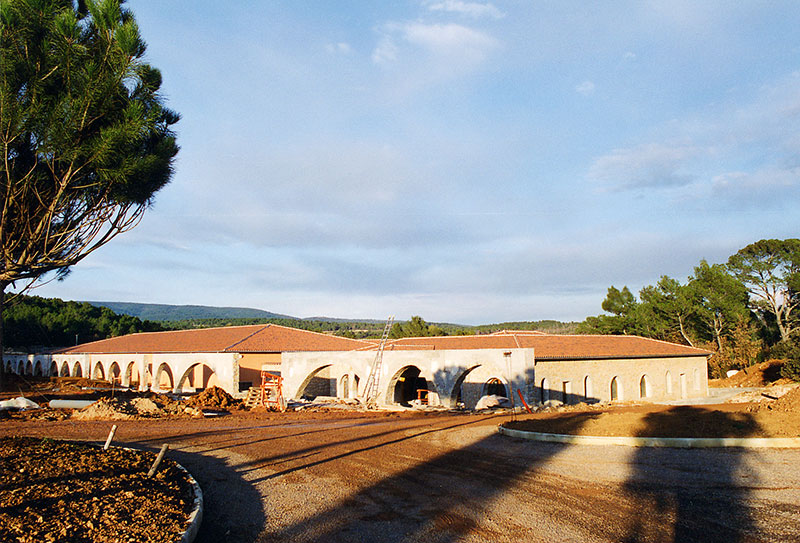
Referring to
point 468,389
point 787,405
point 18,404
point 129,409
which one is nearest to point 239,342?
point 129,409

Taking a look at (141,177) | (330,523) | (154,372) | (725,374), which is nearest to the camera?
(330,523)

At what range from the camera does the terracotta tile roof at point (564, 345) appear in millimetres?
30406

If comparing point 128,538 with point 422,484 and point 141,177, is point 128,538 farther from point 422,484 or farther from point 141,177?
point 141,177

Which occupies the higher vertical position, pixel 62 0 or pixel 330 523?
pixel 62 0

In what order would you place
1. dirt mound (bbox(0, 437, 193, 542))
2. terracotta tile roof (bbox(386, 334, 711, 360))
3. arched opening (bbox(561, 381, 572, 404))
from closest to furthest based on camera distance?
dirt mound (bbox(0, 437, 193, 542)) → arched opening (bbox(561, 381, 572, 404)) → terracotta tile roof (bbox(386, 334, 711, 360))

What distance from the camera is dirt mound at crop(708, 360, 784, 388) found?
42.8 meters

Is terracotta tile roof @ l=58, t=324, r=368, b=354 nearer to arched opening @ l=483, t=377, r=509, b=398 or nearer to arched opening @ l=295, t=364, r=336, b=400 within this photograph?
arched opening @ l=295, t=364, r=336, b=400

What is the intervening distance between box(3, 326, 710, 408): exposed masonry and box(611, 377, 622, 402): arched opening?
0.06 metres

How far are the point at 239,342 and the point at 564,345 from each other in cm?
2122

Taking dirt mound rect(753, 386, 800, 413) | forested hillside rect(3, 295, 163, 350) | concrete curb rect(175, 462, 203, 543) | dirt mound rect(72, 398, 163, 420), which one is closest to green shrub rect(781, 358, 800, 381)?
dirt mound rect(753, 386, 800, 413)

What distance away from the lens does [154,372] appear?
4084 cm

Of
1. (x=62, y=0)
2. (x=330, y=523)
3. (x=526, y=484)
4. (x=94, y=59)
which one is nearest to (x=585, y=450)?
(x=526, y=484)

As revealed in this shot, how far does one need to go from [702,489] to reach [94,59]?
49.6ft

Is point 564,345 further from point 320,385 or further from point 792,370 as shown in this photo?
point 792,370
